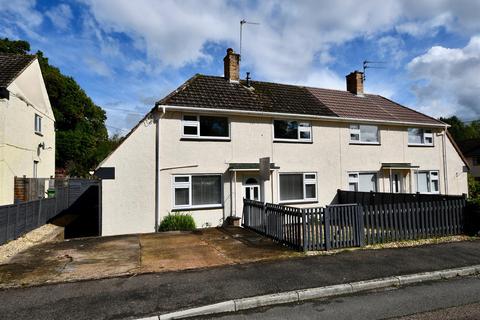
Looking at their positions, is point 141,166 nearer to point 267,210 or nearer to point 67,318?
point 267,210

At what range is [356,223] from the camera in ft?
32.0

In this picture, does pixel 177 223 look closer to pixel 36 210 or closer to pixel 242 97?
pixel 36 210

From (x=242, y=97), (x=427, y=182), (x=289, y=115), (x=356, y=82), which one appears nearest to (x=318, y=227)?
(x=289, y=115)

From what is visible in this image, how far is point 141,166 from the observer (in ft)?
42.9

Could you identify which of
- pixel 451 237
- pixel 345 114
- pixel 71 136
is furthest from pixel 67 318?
pixel 71 136

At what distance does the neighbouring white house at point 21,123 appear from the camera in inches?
566

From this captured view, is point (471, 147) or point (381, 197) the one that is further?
point (471, 147)

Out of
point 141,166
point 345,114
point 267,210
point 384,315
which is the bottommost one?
point 384,315

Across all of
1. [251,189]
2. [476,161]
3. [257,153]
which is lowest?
[251,189]

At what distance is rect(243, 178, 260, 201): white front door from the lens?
1467 centimetres

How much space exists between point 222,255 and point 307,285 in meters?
3.05

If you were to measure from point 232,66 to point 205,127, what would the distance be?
4759mm

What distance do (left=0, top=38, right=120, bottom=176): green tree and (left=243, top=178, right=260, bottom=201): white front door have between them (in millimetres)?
28415

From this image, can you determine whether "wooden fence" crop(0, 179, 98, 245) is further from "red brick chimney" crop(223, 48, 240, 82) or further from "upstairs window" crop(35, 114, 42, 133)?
"red brick chimney" crop(223, 48, 240, 82)
